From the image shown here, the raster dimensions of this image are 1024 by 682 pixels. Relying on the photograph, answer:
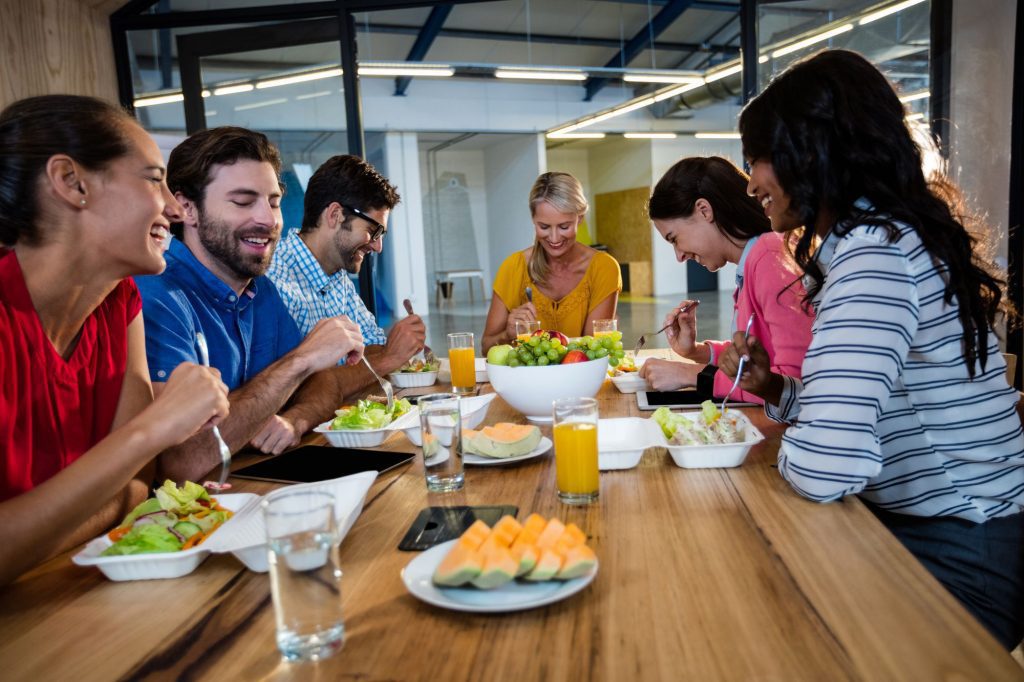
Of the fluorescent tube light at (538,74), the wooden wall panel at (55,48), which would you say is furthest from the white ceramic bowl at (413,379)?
the fluorescent tube light at (538,74)

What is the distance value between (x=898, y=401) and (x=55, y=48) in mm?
4816

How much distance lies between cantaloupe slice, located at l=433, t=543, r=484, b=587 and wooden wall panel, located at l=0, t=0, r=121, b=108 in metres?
4.13

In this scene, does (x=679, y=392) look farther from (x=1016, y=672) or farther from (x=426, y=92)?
(x=426, y=92)

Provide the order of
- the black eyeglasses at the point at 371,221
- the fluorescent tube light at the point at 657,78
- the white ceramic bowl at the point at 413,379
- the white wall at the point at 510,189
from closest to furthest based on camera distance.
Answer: the white ceramic bowl at the point at 413,379
the black eyeglasses at the point at 371,221
the fluorescent tube light at the point at 657,78
the white wall at the point at 510,189

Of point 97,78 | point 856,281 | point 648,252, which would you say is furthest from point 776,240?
point 648,252

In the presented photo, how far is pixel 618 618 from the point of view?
0.86 metres

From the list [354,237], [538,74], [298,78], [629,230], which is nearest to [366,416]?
[354,237]

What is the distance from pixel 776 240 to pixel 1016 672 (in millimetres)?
1446

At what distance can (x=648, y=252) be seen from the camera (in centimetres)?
1505

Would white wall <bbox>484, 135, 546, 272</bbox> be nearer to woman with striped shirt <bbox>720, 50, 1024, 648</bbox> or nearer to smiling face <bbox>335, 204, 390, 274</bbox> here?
smiling face <bbox>335, 204, 390, 274</bbox>

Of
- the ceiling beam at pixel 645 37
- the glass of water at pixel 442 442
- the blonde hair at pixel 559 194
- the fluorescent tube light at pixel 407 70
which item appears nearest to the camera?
the glass of water at pixel 442 442

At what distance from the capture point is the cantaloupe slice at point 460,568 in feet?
2.88

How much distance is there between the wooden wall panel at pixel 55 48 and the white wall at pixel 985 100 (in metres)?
5.04

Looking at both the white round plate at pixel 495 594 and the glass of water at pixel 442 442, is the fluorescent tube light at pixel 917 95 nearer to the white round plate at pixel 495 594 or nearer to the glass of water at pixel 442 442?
the glass of water at pixel 442 442
